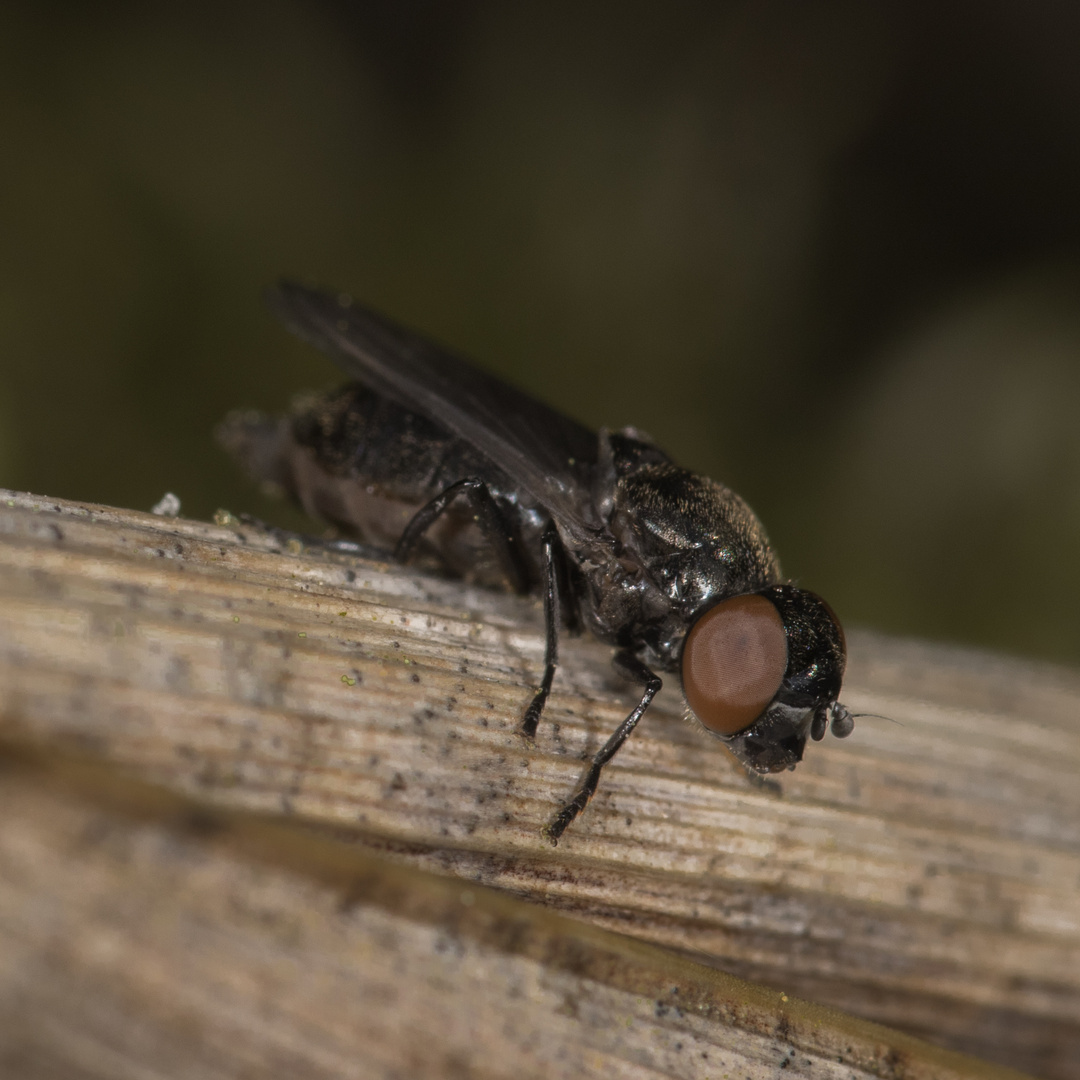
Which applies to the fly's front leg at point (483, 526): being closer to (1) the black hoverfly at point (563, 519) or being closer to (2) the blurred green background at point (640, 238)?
(1) the black hoverfly at point (563, 519)

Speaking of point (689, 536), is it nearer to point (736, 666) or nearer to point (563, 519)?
point (563, 519)

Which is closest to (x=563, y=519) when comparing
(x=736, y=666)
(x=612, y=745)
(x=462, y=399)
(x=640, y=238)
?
(x=462, y=399)

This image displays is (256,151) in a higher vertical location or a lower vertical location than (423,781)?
higher

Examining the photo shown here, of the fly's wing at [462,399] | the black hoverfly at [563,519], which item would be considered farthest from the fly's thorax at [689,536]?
the fly's wing at [462,399]

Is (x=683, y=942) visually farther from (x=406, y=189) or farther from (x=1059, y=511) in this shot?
(x=406, y=189)

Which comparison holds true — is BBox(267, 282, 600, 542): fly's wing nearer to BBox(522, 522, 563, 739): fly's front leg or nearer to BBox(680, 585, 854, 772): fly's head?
BBox(522, 522, 563, 739): fly's front leg

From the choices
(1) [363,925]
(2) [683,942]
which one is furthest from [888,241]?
(1) [363,925]

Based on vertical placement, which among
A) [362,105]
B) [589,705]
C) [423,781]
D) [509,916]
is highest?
[362,105]

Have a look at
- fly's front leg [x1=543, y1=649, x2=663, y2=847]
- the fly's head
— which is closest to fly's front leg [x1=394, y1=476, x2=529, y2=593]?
fly's front leg [x1=543, y1=649, x2=663, y2=847]
